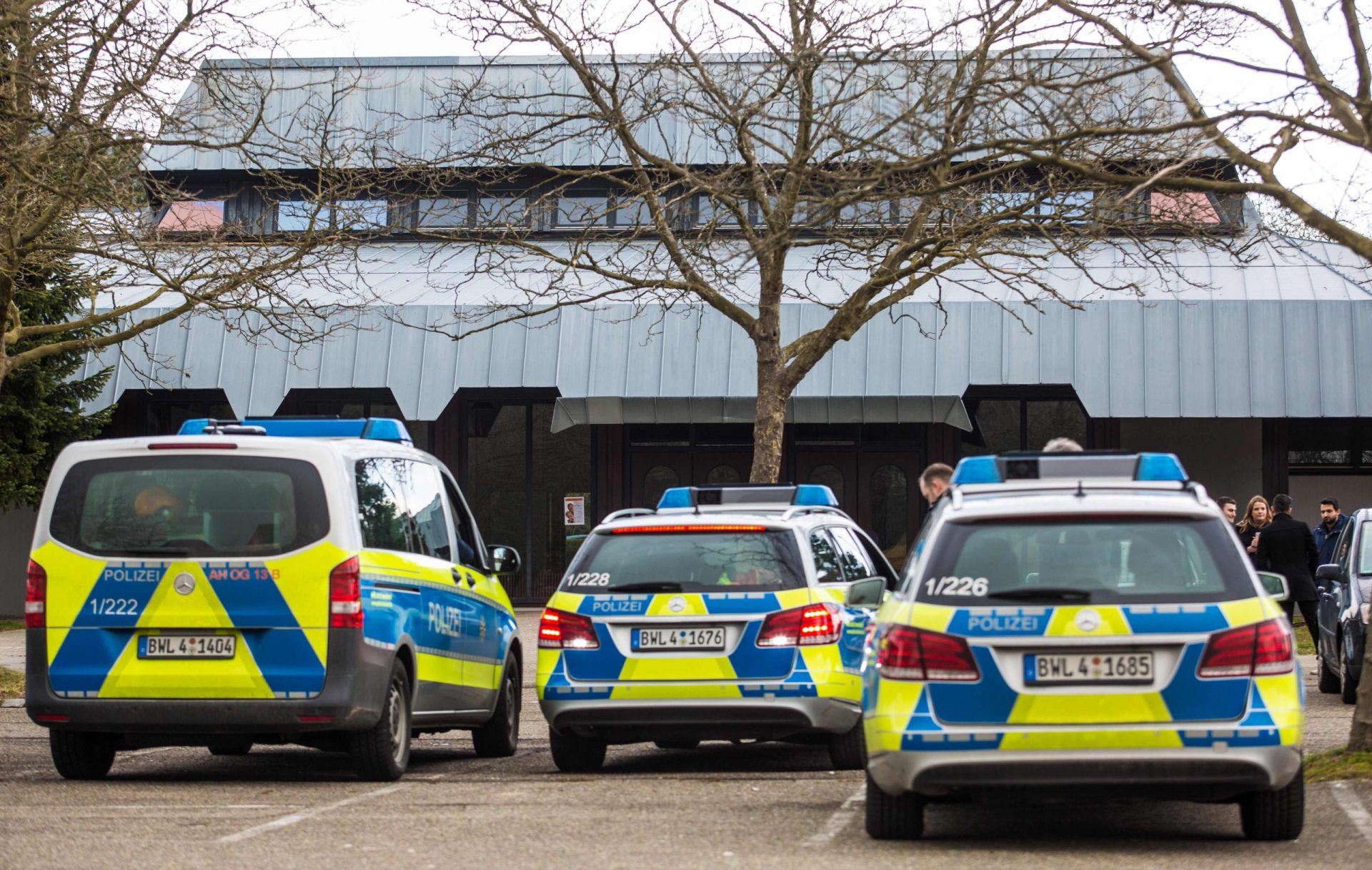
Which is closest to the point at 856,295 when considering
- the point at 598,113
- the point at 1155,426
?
the point at 598,113

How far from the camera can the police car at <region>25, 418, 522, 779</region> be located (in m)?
9.24

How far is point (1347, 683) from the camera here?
14.7 m

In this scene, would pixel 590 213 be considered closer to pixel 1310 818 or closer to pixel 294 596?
pixel 294 596

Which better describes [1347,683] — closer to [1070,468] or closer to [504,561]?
[504,561]

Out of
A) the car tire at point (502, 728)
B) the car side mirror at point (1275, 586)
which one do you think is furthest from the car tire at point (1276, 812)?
the car tire at point (502, 728)

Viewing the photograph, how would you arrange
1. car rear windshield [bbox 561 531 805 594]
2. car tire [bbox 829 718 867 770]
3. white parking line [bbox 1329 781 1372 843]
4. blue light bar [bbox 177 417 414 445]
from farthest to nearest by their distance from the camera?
blue light bar [bbox 177 417 414 445], car tire [bbox 829 718 867 770], car rear windshield [bbox 561 531 805 594], white parking line [bbox 1329 781 1372 843]

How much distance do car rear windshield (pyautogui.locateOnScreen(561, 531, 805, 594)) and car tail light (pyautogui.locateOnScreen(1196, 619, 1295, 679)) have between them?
10.9ft

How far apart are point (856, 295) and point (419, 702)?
22.8 feet

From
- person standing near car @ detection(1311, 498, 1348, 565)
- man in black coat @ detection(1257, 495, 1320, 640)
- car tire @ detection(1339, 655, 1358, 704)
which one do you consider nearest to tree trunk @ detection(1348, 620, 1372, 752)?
car tire @ detection(1339, 655, 1358, 704)

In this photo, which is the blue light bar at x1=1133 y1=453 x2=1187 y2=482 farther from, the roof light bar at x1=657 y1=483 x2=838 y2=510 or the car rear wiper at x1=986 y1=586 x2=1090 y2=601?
the roof light bar at x1=657 y1=483 x2=838 y2=510

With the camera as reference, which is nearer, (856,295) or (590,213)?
(856,295)

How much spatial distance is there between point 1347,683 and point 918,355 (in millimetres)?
11098

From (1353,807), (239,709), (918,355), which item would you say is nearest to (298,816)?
(239,709)

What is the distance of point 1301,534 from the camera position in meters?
17.2
